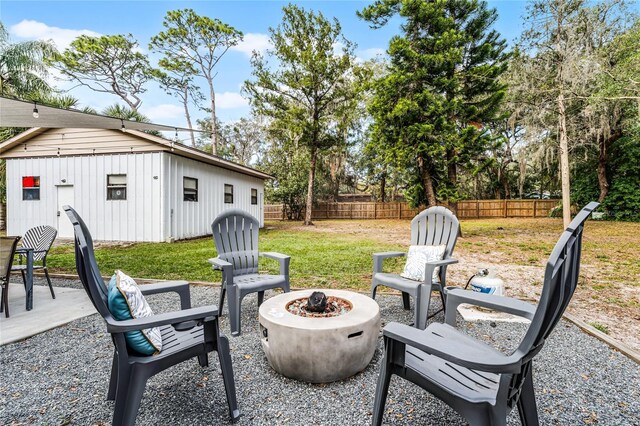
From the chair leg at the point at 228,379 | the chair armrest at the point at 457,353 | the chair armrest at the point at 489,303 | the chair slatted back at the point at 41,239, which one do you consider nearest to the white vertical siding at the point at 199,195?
the chair slatted back at the point at 41,239

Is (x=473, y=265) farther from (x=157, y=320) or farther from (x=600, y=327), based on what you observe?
(x=157, y=320)

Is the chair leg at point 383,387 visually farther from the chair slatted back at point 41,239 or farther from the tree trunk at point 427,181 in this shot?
the tree trunk at point 427,181

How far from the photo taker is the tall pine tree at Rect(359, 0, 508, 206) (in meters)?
8.36

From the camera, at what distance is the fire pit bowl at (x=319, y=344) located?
1.79 m

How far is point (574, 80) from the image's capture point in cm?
834

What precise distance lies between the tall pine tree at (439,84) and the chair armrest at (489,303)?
23.9 feet

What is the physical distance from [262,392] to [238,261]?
1.60m

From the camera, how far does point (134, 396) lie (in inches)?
51.5

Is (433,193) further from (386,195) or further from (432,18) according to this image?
(386,195)

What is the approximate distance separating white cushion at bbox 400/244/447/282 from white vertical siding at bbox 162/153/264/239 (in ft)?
23.7

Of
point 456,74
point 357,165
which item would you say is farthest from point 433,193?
point 357,165

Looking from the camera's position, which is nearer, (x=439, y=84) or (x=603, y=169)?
(x=439, y=84)

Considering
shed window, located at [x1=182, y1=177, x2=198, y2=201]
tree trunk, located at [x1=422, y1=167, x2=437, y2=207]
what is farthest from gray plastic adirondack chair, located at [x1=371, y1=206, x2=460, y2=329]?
shed window, located at [x1=182, y1=177, x2=198, y2=201]

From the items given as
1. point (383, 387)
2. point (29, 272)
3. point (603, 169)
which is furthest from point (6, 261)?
point (603, 169)
